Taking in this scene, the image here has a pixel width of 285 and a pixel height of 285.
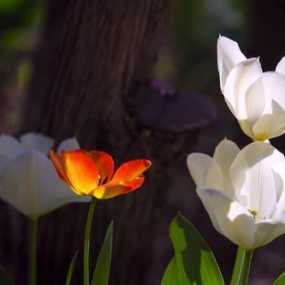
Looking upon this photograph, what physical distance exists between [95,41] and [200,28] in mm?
1591

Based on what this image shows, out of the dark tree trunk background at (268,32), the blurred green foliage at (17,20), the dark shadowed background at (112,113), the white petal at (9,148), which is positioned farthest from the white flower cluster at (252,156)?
the blurred green foliage at (17,20)

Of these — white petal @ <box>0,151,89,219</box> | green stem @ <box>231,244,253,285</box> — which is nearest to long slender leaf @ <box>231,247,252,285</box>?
green stem @ <box>231,244,253,285</box>

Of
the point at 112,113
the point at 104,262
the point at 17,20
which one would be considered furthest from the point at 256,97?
the point at 17,20

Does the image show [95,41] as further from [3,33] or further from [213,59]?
[213,59]

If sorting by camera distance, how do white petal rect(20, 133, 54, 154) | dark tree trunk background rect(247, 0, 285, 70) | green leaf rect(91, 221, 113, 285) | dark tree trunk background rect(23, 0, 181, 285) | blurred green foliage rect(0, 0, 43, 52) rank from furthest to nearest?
1. blurred green foliage rect(0, 0, 43, 52)
2. dark tree trunk background rect(247, 0, 285, 70)
3. dark tree trunk background rect(23, 0, 181, 285)
4. white petal rect(20, 133, 54, 154)
5. green leaf rect(91, 221, 113, 285)

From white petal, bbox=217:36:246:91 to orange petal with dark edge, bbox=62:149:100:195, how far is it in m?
0.17

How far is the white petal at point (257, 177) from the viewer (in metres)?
0.95

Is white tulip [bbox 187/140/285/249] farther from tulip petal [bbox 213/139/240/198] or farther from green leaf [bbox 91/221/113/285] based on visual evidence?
green leaf [bbox 91/221/113/285]

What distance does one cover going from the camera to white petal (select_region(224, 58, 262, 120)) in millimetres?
946

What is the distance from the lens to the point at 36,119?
158 cm

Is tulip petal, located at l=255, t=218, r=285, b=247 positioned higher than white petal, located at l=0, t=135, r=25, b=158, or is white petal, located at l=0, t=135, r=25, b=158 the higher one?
tulip petal, located at l=255, t=218, r=285, b=247

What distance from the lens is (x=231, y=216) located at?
0.90 meters

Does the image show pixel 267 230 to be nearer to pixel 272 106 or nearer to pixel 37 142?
pixel 272 106

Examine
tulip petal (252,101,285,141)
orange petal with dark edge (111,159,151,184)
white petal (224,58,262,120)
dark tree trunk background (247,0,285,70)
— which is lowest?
dark tree trunk background (247,0,285,70)
